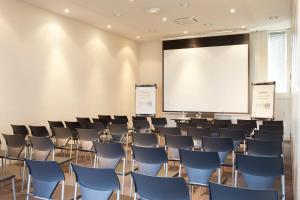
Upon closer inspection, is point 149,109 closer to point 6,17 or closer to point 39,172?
point 6,17

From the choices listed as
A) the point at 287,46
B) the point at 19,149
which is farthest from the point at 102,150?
the point at 287,46

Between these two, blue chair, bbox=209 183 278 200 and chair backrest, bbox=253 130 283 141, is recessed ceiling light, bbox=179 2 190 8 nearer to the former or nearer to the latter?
chair backrest, bbox=253 130 283 141

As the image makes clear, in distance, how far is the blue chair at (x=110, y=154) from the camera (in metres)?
4.28

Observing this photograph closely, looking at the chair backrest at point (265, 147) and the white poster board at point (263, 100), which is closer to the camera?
the chair backrest at point (265, 147)

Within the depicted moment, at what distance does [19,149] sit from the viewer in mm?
5266

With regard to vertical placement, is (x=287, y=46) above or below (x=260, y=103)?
above

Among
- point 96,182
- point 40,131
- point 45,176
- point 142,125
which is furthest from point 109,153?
point 142,125

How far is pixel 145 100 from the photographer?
12.0 metres

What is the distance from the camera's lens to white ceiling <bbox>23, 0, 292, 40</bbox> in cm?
820

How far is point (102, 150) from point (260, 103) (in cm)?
728

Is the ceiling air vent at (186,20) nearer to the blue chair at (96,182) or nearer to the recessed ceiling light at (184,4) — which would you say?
the recessed ceiling light at (184,4)

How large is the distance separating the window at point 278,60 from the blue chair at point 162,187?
978 cm

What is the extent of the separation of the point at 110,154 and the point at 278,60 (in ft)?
29.4

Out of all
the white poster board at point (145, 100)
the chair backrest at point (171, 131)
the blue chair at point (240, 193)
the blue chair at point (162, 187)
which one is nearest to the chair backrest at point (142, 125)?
the chair backrest at point (171, 131)
